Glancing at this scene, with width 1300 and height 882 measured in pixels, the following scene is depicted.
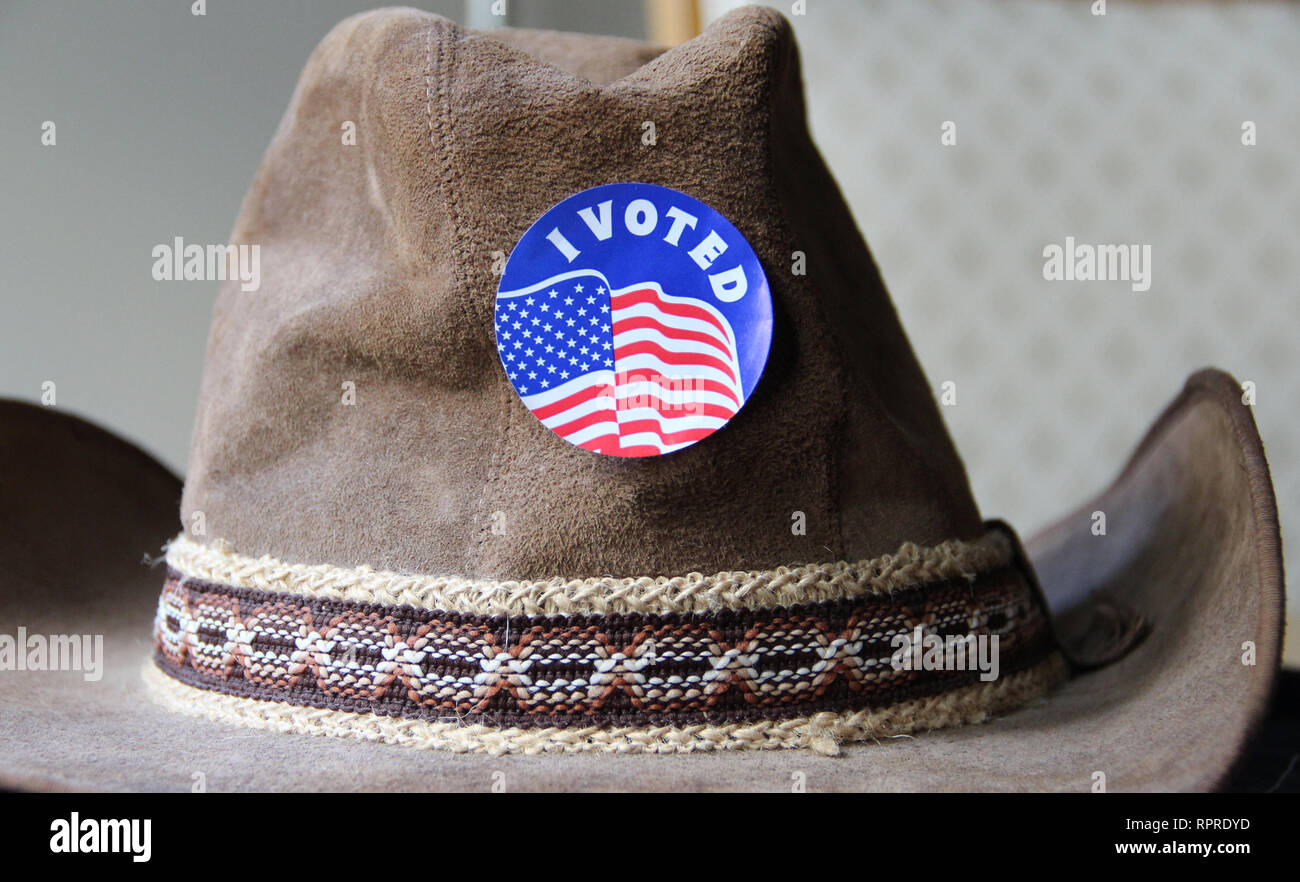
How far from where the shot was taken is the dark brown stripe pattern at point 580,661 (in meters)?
0.75

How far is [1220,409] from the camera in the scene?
93 centimetres

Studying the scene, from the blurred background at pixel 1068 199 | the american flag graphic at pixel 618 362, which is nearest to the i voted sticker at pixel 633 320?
the american flag graphic at pixel 618 362

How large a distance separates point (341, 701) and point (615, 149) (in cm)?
45

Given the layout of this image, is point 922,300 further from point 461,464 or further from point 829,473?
point 461,464

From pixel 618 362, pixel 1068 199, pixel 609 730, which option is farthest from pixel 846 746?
pixel 1068 199

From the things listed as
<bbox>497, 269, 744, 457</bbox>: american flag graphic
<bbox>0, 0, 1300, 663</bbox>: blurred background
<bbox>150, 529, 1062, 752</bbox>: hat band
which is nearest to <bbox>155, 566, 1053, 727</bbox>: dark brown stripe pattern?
<bbox>150, 529, 1062, 752</bbox>: hat band

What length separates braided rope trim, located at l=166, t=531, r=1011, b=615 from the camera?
76cm

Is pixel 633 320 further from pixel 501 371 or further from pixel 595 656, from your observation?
pixel 595 656

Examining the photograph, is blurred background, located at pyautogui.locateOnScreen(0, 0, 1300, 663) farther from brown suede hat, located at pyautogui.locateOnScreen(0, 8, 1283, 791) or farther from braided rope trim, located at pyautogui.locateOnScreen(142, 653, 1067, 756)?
braided rope trim, located at pyautogui.locateOnScreen(142, 653, 1067, 756)

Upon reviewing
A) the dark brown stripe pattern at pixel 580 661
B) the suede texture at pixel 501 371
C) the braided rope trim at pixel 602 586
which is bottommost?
the dark brown stripe pattern at pixel 580 661

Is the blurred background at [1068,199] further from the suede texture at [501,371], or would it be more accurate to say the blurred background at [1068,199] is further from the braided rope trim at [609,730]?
the braided rope trim at [609,730]

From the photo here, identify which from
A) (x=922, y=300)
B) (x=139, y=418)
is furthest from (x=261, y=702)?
(x=922, y=300)

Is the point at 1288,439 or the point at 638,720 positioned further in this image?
the point at 1288,439

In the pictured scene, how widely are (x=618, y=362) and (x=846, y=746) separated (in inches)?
12.6
